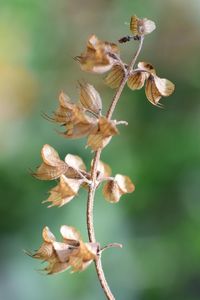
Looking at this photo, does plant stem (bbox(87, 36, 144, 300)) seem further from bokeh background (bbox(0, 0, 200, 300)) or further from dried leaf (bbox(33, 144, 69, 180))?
bokeh background (bbox(0, 0, 200, 300))

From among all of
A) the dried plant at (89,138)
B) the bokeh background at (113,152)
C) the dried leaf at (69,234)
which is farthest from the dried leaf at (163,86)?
the bokeh background at (113,152)

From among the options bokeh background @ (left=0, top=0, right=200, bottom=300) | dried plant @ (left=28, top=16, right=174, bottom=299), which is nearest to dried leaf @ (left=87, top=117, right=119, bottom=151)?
dried plant @ (left=28, top=16, right=174, bottom=299)

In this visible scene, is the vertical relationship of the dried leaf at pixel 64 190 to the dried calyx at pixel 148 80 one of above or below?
below

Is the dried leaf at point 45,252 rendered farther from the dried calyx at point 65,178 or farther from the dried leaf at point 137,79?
the dried leaf at point 137,79

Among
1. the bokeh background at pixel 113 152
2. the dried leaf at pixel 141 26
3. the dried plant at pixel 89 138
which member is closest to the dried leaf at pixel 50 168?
the dried plant at pixel 89 138

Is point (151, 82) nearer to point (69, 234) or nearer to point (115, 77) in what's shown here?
point (115, 77)

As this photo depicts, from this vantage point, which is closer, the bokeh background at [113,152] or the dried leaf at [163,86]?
the dried leaf at [163,86]

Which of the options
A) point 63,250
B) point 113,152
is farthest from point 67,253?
point 113,152

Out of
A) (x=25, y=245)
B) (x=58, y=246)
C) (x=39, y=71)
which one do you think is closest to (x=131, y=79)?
(x=58, y=246)
